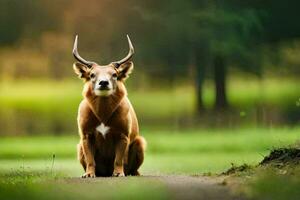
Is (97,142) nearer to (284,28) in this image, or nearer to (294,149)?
(294,149)

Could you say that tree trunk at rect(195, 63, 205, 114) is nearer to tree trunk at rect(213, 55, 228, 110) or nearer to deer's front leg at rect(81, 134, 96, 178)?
tree trunk at rect(213, 55, 228, 110)

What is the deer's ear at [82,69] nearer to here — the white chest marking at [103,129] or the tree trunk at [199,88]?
the white chest marking at [103,129]

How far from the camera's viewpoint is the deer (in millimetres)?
12164

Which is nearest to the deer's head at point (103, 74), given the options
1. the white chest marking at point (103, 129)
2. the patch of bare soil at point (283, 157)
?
the white chest marking at point (103, 129)

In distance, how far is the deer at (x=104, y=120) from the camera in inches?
479

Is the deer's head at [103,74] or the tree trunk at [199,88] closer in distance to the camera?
the deer's head at [103,74]

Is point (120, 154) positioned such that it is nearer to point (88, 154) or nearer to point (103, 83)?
point (88, 154)

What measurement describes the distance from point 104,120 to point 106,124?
0.06 m

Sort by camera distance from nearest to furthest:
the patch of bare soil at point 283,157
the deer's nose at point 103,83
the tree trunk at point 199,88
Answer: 1. the patch of bare soil at point 283,157
2. the deer's nose at point 103,83
3. the tree trunk at point 199,88

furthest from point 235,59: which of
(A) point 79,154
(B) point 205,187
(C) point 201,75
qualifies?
(B) point 205,187

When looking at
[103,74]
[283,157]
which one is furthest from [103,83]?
[283,157]

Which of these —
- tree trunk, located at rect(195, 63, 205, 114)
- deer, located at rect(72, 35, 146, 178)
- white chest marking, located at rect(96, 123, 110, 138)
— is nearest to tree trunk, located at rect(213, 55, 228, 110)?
tree trunk, located at rect(195, 63, 205, 114)

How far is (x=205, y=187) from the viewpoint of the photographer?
33.5 feet

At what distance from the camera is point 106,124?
39.9ft
